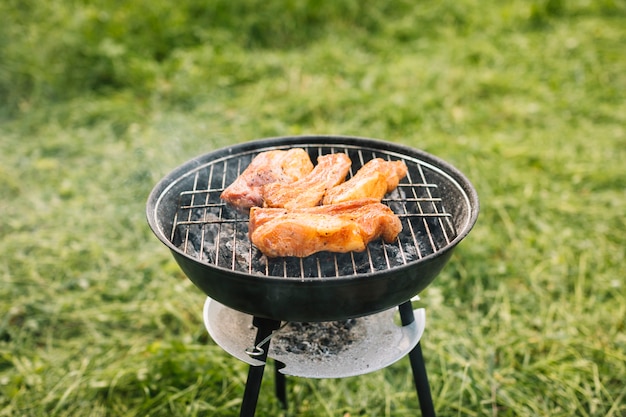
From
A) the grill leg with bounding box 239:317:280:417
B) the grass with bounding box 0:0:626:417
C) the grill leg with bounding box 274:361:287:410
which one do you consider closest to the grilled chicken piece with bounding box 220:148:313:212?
the grill leg with bounding box 239:317:280:417

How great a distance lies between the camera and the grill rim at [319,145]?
1906 millimetres

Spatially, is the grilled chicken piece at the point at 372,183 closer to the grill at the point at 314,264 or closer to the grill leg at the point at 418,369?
the grill at the point at 314,264

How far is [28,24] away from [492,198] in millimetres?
6171

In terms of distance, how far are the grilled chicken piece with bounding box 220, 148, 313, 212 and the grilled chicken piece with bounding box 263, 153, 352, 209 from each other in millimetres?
51

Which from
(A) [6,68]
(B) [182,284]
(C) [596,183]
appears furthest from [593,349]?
(A) [6,68]

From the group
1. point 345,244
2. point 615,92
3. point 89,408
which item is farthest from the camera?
point 615,92

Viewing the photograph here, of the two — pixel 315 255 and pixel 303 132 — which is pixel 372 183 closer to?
pixel 315 255

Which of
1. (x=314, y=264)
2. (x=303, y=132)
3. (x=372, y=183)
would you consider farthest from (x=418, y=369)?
(x=303, y=132)

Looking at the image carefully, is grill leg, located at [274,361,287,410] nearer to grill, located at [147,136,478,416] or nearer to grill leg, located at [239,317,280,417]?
grill, located at [147,136,478,416]

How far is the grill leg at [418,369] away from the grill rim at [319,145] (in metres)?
0.47

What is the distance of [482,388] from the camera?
330 centimetres

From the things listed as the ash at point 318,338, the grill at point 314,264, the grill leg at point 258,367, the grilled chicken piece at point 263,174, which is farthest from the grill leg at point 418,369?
the grilled chicken piece at point 263,174

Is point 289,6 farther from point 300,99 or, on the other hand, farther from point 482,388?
point 482,388

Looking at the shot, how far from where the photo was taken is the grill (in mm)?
1989
